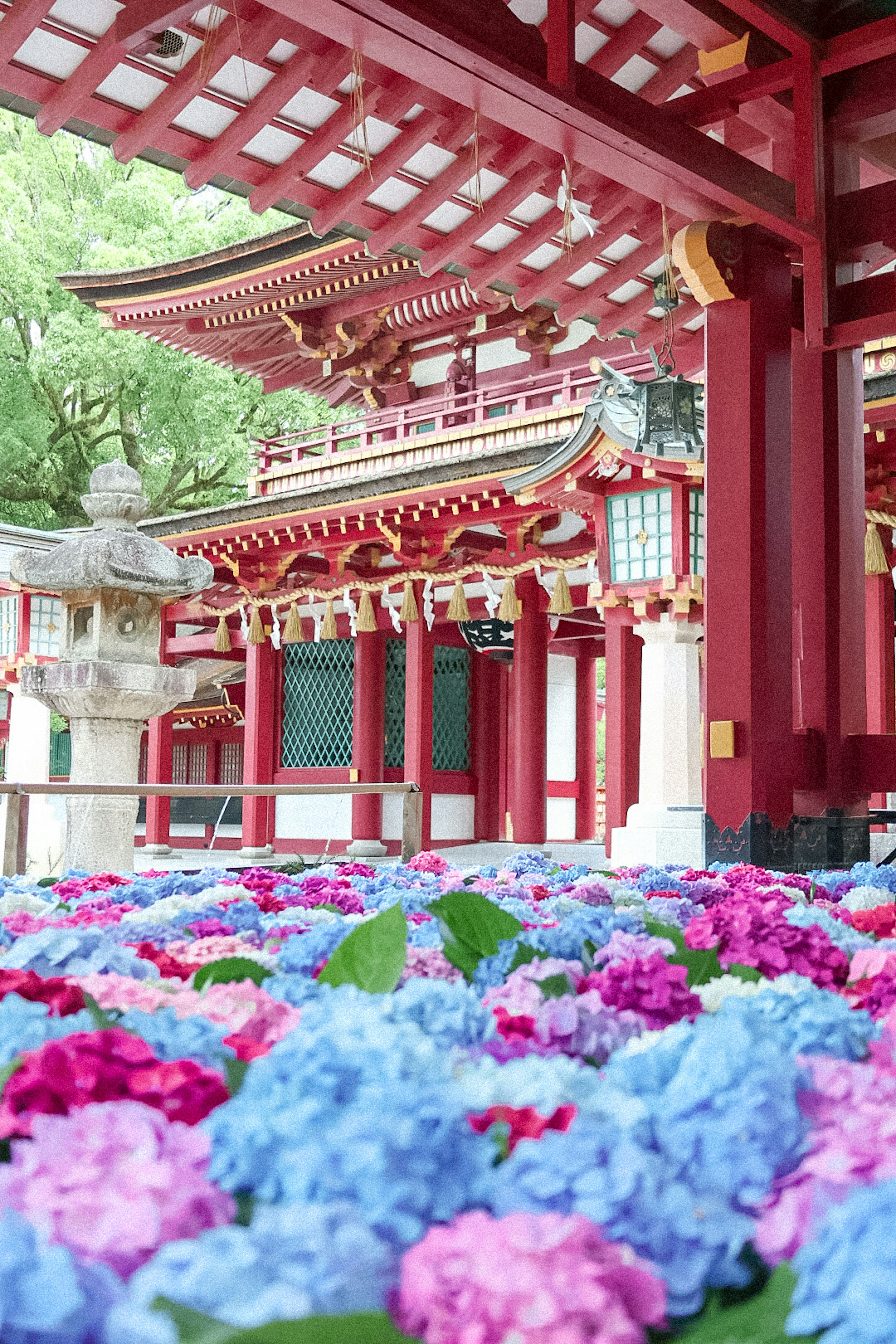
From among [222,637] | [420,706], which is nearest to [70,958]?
[420,706]

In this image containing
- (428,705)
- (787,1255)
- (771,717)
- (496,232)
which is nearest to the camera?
(787,1255)

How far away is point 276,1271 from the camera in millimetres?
635

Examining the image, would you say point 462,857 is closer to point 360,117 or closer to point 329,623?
point 329,623

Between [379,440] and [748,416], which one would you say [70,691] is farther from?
[379,440]

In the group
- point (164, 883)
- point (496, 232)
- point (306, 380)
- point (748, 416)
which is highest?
point (306, 380)

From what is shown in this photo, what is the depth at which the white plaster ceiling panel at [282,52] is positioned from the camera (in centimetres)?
428

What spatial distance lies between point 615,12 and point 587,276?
1955mm

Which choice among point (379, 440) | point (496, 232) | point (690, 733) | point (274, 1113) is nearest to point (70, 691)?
point (496, 232)

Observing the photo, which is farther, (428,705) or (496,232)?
(428,705)

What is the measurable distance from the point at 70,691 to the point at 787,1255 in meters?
7.52

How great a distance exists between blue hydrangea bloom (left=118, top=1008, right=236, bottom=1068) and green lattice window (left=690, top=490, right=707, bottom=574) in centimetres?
836

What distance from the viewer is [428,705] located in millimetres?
12398

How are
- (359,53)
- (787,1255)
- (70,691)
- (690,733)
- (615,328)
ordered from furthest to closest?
(690,733) → (70,691) → (615,328) → (359,53) → (787,1255)

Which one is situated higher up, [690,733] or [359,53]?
[359,53]
